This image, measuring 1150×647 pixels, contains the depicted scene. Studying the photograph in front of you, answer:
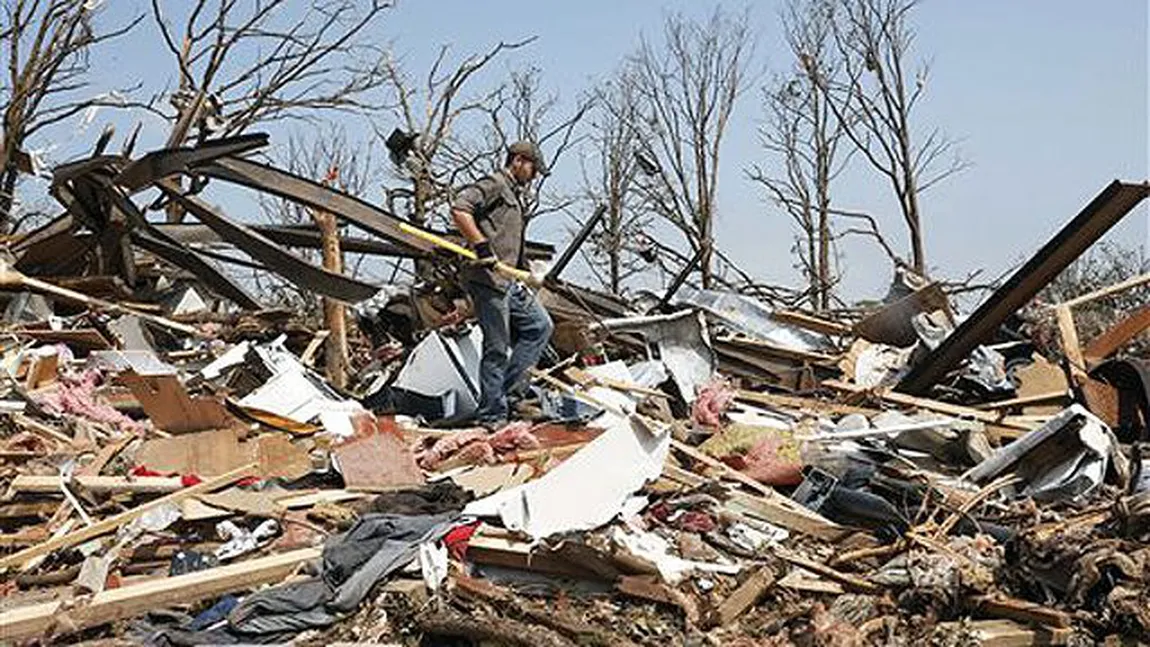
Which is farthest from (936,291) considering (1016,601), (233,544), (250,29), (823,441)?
A: (250,29)

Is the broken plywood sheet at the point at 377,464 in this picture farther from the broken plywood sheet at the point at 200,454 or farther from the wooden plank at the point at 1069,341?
the wooden plank at the point at 1069,341

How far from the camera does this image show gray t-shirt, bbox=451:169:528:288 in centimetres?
634

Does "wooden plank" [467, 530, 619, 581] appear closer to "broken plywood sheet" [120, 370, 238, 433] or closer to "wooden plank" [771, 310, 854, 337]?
"broken plywood sheet" [120, 370, 238, 433]

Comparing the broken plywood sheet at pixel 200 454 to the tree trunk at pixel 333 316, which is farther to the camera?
the tree trunk at pixel 333 316

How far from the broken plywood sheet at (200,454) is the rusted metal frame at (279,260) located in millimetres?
2473

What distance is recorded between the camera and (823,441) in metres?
5.19

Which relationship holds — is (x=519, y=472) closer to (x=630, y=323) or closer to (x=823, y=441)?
(x=823, y=441)

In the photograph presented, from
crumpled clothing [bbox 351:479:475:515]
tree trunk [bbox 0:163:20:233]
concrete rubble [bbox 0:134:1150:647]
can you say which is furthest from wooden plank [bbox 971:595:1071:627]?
tree trunk [bbox 0:163:20:233]

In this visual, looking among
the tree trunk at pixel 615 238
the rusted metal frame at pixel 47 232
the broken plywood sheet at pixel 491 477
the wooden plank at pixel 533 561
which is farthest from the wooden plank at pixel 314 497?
the tree trunk at pixel 615 238

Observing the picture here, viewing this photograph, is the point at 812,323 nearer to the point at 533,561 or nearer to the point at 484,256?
the point at 484,256

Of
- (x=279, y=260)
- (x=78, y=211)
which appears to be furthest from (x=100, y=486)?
(x=78, y=211)

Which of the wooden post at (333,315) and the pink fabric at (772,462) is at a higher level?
the wooden post at (333,315)

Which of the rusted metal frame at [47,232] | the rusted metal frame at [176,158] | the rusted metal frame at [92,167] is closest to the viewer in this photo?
the rusted metal frame at [176,158]

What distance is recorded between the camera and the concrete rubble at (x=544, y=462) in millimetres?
3553
